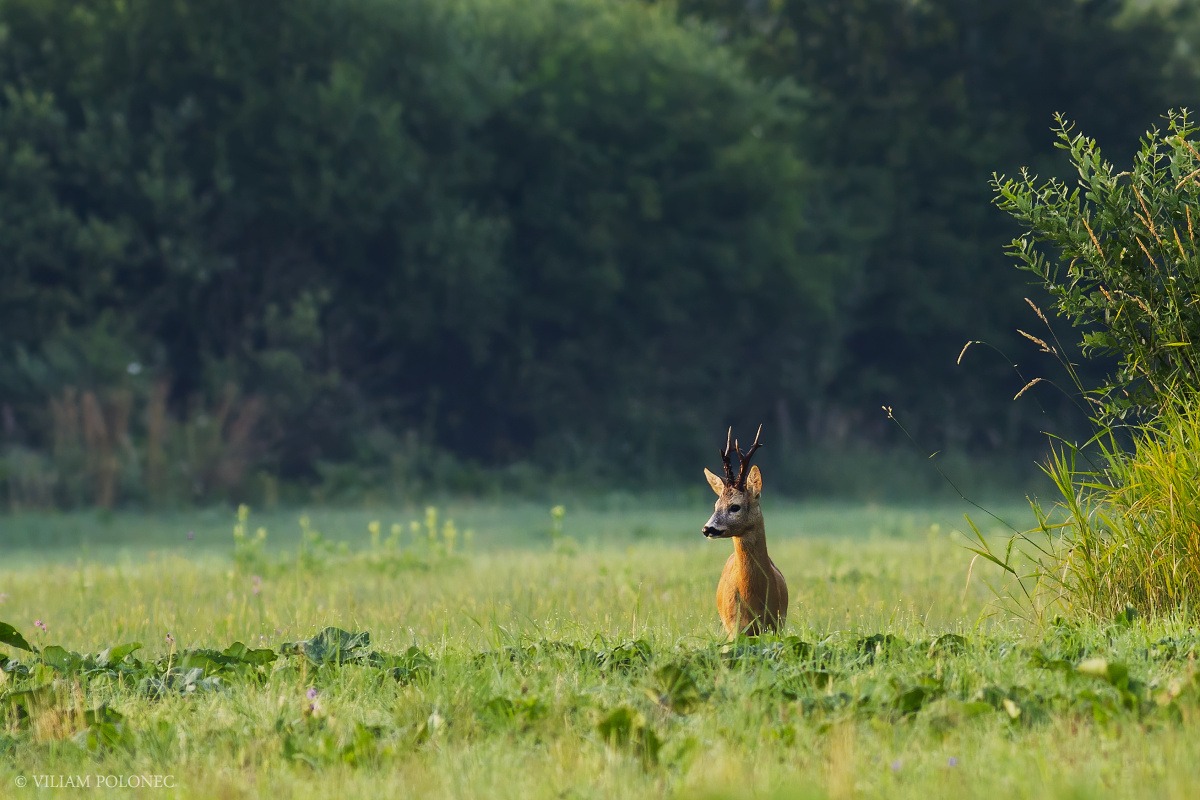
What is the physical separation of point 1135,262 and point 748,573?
2698mm

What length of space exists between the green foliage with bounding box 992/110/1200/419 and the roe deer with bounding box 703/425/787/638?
193 cm

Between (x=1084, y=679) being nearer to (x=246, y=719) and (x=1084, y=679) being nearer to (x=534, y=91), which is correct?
(x=246, y=719)

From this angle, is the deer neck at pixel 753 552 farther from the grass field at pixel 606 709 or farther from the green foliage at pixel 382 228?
the green foliage at pixel 382 228

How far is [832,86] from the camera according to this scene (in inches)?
1334

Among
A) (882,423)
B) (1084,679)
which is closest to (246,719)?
(1084,679)

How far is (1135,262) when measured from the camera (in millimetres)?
8281

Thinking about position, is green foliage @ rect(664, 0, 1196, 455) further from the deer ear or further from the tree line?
the deer ear

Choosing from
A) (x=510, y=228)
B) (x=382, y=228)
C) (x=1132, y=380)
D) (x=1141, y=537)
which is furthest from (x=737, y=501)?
(x=510, y=228)

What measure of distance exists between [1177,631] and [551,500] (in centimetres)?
1895

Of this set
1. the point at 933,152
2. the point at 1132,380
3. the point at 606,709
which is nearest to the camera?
the point at 606,709

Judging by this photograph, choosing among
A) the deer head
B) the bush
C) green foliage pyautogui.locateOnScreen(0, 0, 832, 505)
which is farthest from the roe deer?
green foliage pyautogui.locateOnScreen(0, 0, 832, 505)

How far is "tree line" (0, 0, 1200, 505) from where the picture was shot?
79.0ft

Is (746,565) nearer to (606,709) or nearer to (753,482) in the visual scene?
(753,482)

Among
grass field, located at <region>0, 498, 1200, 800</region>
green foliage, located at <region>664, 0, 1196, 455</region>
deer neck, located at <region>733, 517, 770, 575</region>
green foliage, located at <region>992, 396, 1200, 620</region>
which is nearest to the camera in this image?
grass field, located at <region>0, 498, 1200, 800</region>
